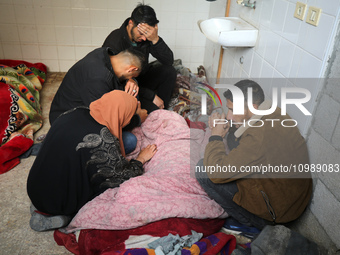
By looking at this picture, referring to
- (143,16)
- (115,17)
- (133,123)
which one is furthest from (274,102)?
(115,17)

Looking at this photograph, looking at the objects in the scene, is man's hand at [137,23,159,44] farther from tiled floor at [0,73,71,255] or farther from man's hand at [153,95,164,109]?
tiled floor at [0,73,71,255]

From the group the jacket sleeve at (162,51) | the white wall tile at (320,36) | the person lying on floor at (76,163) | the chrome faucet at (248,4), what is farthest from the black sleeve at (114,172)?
the chrome faucet at (248,4)

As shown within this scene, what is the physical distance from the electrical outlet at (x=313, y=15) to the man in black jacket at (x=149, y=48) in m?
1.29

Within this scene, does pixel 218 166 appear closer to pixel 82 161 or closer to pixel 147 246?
pixel 147 246

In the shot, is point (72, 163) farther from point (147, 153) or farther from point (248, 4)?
point (248, 4)

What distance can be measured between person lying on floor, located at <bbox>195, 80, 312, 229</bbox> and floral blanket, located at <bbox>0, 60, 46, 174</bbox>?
1431mm

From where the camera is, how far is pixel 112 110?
1765 mm

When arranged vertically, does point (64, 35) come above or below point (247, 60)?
below

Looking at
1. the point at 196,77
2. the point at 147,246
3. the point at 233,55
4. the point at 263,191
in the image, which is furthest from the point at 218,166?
the point at 196,77

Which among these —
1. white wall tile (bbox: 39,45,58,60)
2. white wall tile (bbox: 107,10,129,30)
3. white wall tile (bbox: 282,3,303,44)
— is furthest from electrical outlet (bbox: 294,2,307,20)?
white wall tile (bbox: 39,45,58,60)

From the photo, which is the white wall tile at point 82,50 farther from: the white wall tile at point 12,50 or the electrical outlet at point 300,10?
the electrical outlet at point 300,10

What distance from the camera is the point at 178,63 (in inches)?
145

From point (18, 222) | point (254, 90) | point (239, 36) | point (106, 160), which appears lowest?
point (18, 222)

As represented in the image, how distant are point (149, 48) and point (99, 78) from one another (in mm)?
797
